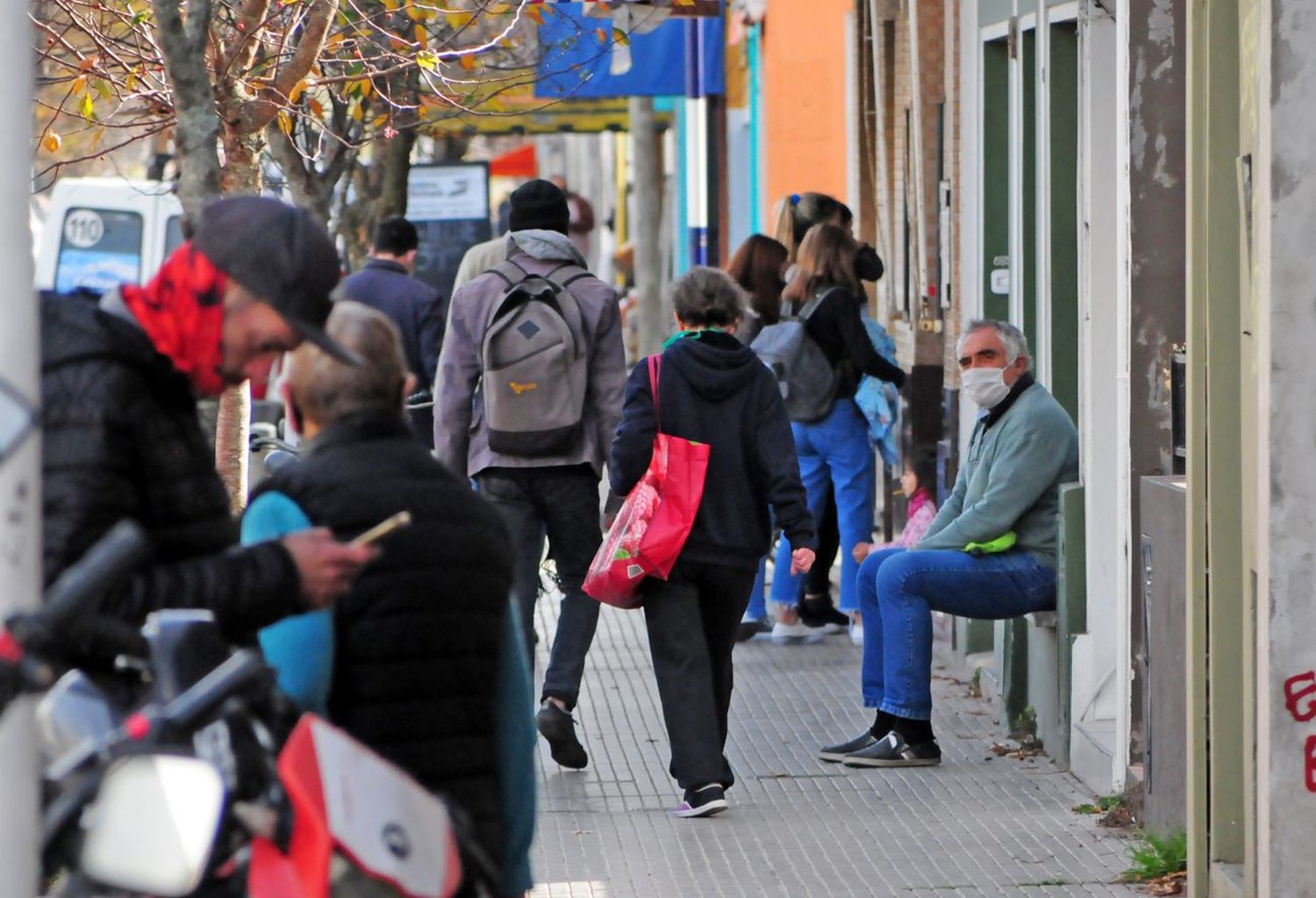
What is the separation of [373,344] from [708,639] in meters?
4.06

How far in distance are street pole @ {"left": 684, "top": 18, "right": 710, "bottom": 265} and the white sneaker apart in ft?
18.5

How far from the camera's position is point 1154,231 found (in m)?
7.11

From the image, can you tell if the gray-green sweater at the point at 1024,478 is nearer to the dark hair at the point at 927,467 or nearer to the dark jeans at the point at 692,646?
the dark jeans at the point at 692,646

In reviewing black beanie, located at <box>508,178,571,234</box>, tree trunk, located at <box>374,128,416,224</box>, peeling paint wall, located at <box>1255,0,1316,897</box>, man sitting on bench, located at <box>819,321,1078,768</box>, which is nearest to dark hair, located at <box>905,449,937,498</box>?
man sitting on bench, located at <box>819,321,1078,768</box>

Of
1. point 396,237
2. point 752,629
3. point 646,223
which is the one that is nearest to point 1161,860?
point 752,629

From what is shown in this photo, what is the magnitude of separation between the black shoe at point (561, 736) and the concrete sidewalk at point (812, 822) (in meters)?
0.05

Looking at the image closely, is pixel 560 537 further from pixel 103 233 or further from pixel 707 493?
pixel 103 233

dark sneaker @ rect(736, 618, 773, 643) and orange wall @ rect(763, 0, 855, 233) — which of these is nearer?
dark sneaker @ rect(736, 618, 773, 643)

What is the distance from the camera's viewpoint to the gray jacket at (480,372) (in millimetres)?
8078

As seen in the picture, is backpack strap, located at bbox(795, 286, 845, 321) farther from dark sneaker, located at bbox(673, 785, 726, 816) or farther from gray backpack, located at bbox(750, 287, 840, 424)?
dark sneaker, located at bbox(673, 785, 726, 816)

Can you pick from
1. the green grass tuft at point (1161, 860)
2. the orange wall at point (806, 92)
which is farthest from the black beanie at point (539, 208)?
the orange wall at point (806, 92)

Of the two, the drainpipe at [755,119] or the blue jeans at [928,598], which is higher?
the drainpipe at [755,119]

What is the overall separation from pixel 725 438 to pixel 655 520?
358mm

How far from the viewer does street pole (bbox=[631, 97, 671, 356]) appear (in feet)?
84.5
